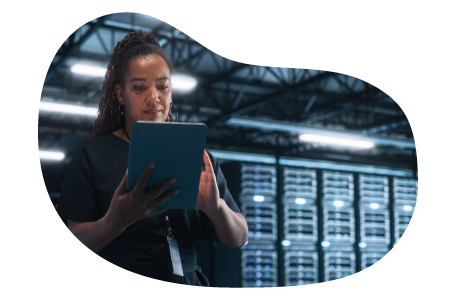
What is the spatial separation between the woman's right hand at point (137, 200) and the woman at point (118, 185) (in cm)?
4

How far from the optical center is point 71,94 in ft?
8.56

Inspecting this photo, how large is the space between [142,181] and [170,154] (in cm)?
7

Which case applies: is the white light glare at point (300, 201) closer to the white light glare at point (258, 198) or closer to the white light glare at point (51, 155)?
the white light glare at point (258, 198)

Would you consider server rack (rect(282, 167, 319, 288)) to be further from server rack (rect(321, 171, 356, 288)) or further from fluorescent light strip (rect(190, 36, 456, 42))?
fluorescent light strip (rect(190, 36, 456, 42))

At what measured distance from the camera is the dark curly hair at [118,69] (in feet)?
3.43

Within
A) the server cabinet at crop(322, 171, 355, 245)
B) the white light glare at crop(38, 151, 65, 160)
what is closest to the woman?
the white light glare at crop(38, 151, 65, 160)

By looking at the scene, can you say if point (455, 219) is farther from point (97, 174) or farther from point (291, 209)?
point (291, 209)

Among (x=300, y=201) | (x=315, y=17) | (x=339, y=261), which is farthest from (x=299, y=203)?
(x=315, y=17)

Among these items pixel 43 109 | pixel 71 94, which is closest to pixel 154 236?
pixel 43 109

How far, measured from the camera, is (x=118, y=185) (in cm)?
97

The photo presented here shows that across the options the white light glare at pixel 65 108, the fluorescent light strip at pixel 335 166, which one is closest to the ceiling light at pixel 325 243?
the fluorescent light strip at pixel 335 166

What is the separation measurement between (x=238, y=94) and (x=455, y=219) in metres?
3.22

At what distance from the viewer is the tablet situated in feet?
2.66

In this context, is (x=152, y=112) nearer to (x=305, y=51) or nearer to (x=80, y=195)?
(x=80, y=195)
